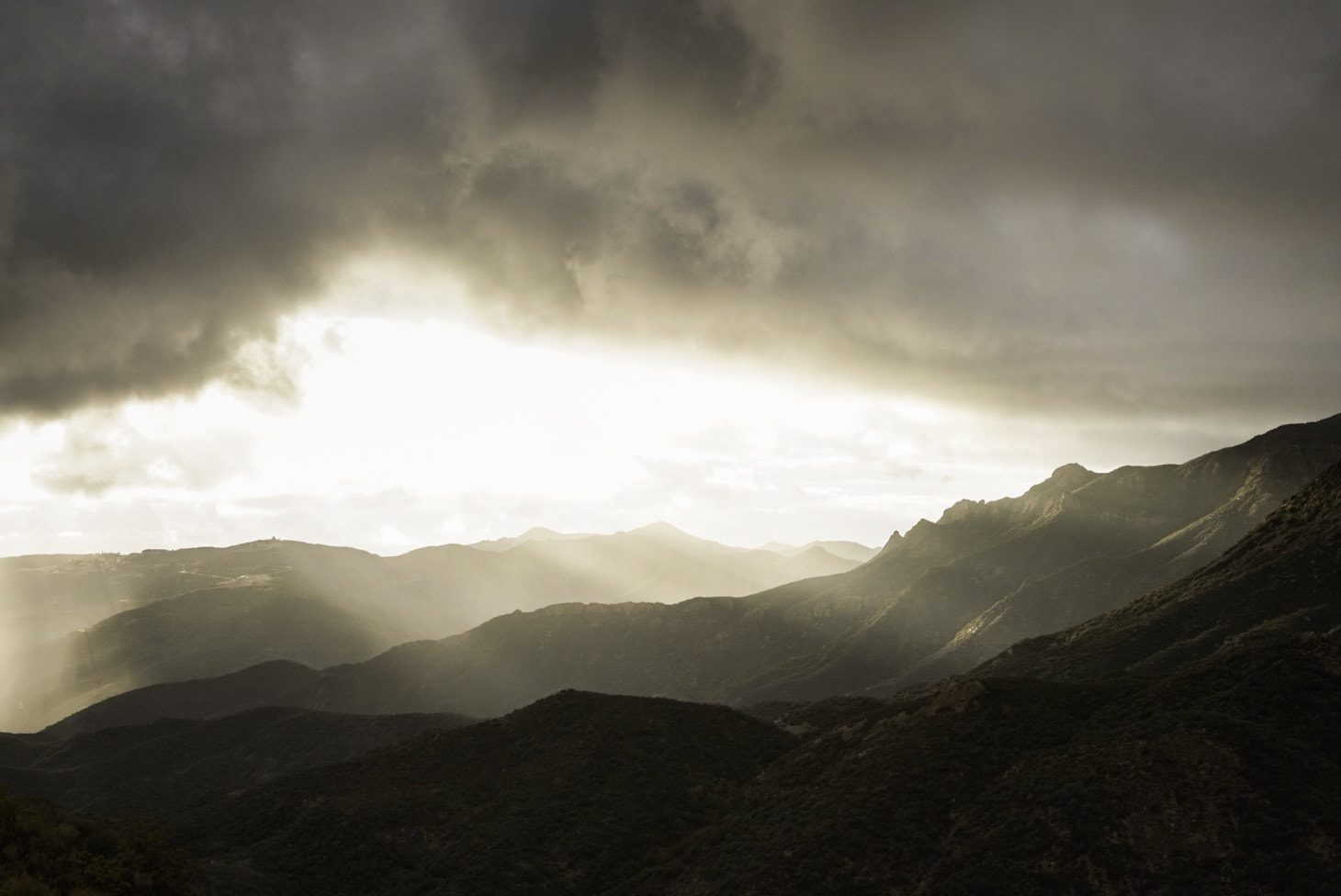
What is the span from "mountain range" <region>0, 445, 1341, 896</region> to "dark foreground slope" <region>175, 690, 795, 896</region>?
22cm

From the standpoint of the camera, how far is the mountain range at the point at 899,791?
38.5 m

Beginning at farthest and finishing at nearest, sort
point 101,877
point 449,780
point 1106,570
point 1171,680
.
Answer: point 1106,570 < point 449,780 < point 1171,680 < point 101,877

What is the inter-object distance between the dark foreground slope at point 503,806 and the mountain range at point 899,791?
216 millimetres

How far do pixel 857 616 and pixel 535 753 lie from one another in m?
146

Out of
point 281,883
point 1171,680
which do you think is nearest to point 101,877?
point 281,883

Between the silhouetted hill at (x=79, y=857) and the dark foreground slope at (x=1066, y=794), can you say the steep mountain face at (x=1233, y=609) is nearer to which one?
the dark foreground slope at (x=1066, y=794)

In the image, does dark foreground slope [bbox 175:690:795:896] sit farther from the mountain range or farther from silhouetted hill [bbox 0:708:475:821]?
silhouetted hill [bbox 0:708:475:821]

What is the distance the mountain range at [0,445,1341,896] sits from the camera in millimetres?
38469

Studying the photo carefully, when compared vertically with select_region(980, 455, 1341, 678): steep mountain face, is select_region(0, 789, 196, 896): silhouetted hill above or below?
above

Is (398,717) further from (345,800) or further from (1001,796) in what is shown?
(1001,796)

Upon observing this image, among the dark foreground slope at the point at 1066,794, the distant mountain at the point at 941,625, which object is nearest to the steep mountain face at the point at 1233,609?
the dark foreground slope at the point at 1066,794

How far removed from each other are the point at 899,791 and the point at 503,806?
2990 cm

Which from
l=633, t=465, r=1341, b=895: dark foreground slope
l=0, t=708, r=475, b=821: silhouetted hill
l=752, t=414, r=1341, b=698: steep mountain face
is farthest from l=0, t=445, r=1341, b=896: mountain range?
l=752, t=414, r=1341, b=698: steep mountain face

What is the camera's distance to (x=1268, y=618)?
241ft
